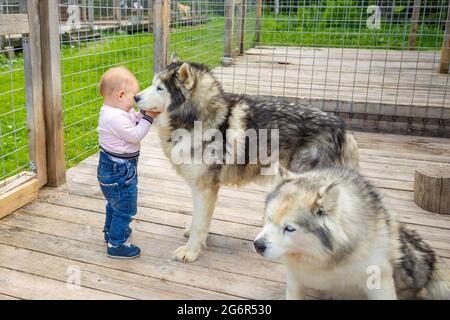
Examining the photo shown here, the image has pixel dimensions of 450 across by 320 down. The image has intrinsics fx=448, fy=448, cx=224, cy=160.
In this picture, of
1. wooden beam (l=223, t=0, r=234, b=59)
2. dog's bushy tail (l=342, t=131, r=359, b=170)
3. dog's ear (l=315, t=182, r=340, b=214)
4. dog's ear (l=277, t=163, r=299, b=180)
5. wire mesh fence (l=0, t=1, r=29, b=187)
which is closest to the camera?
dog's ear (l=315, t=182, r=340, b=214)

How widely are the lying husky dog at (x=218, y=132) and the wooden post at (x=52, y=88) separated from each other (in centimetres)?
112

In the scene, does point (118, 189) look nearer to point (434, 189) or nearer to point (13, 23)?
point (13, 23)

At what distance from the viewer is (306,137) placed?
2809 millimetres

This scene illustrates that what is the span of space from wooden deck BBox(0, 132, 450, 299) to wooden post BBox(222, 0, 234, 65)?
382 cm

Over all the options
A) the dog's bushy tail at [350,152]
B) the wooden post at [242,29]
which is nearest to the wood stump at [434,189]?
the dog's bushy tail at [350,152]

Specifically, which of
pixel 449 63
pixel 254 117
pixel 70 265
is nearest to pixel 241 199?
pixel 254 117

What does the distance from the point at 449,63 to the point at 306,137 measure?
5530mm

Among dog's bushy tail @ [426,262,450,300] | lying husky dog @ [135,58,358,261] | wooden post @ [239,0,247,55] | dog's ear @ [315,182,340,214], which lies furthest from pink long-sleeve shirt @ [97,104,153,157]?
wooden post @ [239,0,247,55]

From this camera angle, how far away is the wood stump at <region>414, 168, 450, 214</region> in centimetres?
338

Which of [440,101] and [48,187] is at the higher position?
[440,101]

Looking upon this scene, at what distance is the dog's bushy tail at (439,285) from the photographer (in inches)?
86.4

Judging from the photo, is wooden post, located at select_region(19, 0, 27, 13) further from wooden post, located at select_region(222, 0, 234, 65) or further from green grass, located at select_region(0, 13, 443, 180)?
wooden post, located at select_region(222, 0, 234, 65)
